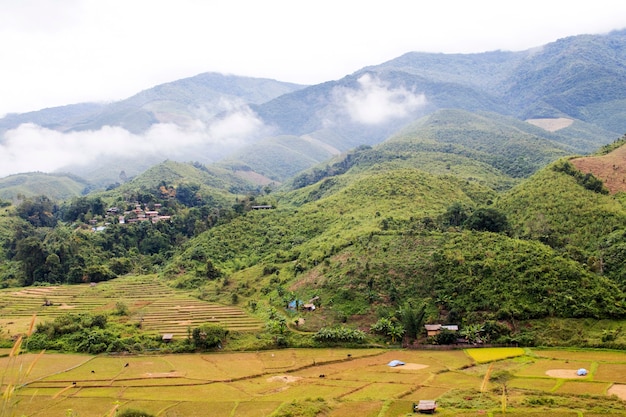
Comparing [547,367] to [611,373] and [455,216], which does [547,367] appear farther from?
[455,216]

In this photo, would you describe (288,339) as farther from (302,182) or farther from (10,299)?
(302,182)

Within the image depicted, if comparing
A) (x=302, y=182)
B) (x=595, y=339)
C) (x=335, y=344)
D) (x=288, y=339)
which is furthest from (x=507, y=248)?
(x=302, y=182)

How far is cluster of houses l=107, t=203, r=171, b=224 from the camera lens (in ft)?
355

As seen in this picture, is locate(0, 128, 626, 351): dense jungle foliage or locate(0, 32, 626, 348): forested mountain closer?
locate(0, 128, 626, 351): dense jungle foliage

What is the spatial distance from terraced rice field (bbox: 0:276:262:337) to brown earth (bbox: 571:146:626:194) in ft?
175

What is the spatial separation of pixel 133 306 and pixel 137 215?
52965mm

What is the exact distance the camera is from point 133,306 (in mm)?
63156

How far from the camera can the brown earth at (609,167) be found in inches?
2784

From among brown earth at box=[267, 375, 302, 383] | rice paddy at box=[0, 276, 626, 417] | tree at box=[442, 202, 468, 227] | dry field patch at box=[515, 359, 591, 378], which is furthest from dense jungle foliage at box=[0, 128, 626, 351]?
brown earth at box=[267, 375, 302, 383]

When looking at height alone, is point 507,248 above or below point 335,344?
above

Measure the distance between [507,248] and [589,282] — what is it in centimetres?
940

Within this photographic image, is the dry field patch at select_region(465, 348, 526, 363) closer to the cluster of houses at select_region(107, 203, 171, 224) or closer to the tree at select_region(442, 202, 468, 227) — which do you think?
the tree at select_region(442, 202, 468, 227)

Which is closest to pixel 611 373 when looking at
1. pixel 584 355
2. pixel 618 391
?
pixel 618 391

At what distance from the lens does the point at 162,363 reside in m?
45.4
